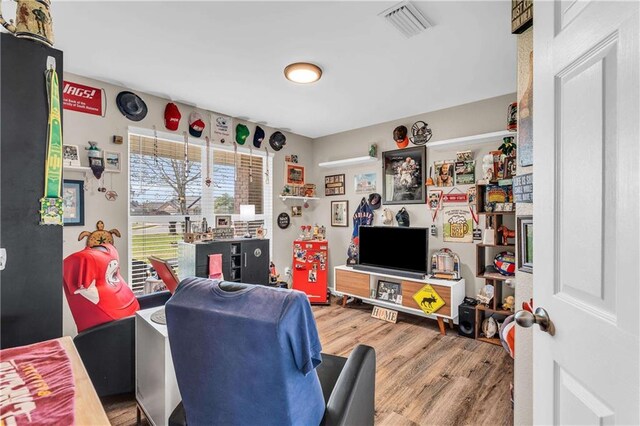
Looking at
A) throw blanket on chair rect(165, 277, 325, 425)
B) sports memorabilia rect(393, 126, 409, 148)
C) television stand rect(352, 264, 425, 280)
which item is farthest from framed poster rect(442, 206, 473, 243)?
throw blanket on chair rect(165, 277, 325, 425)

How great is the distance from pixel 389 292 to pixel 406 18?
2907 millimetres

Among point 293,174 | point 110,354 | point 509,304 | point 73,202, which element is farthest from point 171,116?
point 509,304

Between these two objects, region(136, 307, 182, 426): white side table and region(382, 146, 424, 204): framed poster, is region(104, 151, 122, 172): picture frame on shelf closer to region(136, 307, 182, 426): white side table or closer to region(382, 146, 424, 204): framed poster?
region(136, 307, 182, 426): white side table

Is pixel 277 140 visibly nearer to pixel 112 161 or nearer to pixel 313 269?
pixel 313 269

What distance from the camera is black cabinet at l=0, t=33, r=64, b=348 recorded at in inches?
46.6

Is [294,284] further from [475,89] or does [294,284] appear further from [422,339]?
[475,89]

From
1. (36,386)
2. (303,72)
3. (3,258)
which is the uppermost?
(303,72)

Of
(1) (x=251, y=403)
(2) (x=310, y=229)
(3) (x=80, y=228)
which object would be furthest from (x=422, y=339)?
(3) (x=80, y=228)

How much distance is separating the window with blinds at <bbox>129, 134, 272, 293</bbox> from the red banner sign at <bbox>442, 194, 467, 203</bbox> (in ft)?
8.26

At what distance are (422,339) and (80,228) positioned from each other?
11.3 feet

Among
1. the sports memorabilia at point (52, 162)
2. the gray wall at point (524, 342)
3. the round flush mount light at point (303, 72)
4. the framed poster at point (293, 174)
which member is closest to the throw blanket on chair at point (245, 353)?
the sports memorabilia at point (52, 162)

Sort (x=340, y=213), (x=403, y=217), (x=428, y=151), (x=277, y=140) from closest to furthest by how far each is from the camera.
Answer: (x=428, y=151) < (x=403, y=217) < (x=277, y=140) < (x=340, y=213)

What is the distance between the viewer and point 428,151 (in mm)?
3643

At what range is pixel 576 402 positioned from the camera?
74cm
